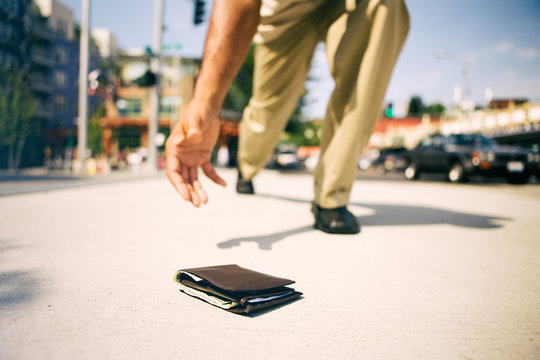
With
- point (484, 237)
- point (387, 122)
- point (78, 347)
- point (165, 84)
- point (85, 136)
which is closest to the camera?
point (78, 347)

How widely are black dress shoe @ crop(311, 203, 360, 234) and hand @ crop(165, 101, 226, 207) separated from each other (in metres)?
0.94

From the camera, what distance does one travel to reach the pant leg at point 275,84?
3004mm

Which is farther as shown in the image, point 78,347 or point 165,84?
point 165,84

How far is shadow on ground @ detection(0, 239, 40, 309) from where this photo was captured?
1.14 m

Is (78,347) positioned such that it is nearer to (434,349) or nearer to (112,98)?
(434,349)

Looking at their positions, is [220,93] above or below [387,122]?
below

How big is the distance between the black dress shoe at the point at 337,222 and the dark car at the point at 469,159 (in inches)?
384

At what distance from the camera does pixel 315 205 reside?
8.77 ft

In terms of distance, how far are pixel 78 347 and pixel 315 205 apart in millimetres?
1957

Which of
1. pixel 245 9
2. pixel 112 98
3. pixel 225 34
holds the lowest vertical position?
pixel 225 34

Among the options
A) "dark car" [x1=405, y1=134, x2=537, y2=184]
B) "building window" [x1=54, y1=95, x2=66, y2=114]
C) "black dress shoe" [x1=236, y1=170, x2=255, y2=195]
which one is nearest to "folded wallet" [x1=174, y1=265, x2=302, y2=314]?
"black dress shoe" [x1=236, y1=170, x2=255, y2=195]

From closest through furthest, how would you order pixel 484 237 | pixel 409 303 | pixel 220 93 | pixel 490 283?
1. pixel 409 303
2. pixel 490 283
3. pixel 220 93
4. pixel 484 237

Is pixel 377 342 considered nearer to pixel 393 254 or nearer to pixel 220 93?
pixel 393 254

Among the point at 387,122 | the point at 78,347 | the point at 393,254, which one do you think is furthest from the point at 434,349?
the point at 387,122
